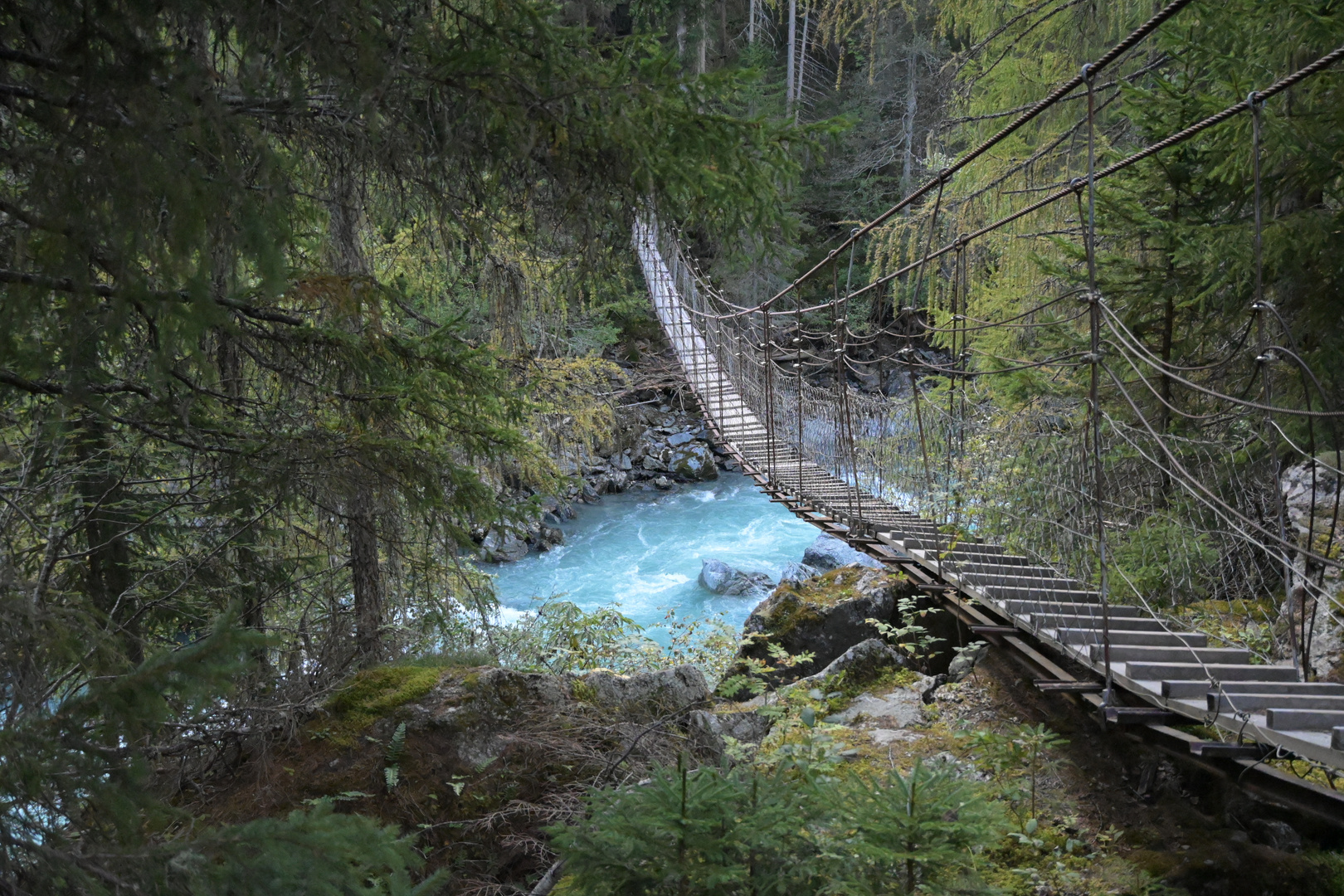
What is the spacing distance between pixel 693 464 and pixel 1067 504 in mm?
8834

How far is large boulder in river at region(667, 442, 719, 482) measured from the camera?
11.6m

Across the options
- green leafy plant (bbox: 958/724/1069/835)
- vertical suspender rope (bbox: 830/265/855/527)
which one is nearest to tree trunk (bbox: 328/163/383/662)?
vertical suspender rope (bbox: 830/265/855/527)

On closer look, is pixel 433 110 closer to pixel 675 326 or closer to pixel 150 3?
pixel 150 3

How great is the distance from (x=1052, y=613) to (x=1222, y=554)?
115 centimetres

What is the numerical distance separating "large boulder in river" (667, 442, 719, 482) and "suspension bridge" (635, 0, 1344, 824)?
6.25 metres

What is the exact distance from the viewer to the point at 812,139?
175cm

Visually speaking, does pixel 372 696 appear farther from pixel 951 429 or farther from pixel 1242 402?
pixel 1242 402

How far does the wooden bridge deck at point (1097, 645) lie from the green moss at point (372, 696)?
5.27ft

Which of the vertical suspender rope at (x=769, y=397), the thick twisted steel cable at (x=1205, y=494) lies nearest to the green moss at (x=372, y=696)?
the vertical suspender rope at (x=769, y=397)

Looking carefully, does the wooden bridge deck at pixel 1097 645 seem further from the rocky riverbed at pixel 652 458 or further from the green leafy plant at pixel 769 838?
the rocky riverbed at pixel 652 458

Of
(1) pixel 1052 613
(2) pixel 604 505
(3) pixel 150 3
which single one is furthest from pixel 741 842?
(2) pixel 604 505

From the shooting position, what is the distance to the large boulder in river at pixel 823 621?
13.3 ft

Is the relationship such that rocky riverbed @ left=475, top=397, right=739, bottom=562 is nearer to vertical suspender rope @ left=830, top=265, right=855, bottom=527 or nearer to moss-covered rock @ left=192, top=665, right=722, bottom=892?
vertical suspender rope @ left=830, top=265, right=855, bottom=527

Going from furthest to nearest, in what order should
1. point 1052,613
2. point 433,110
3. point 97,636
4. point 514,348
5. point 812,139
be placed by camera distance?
point 514,348 → point 1052,613 → point 812,139 → point 433,110 → point 97,636
